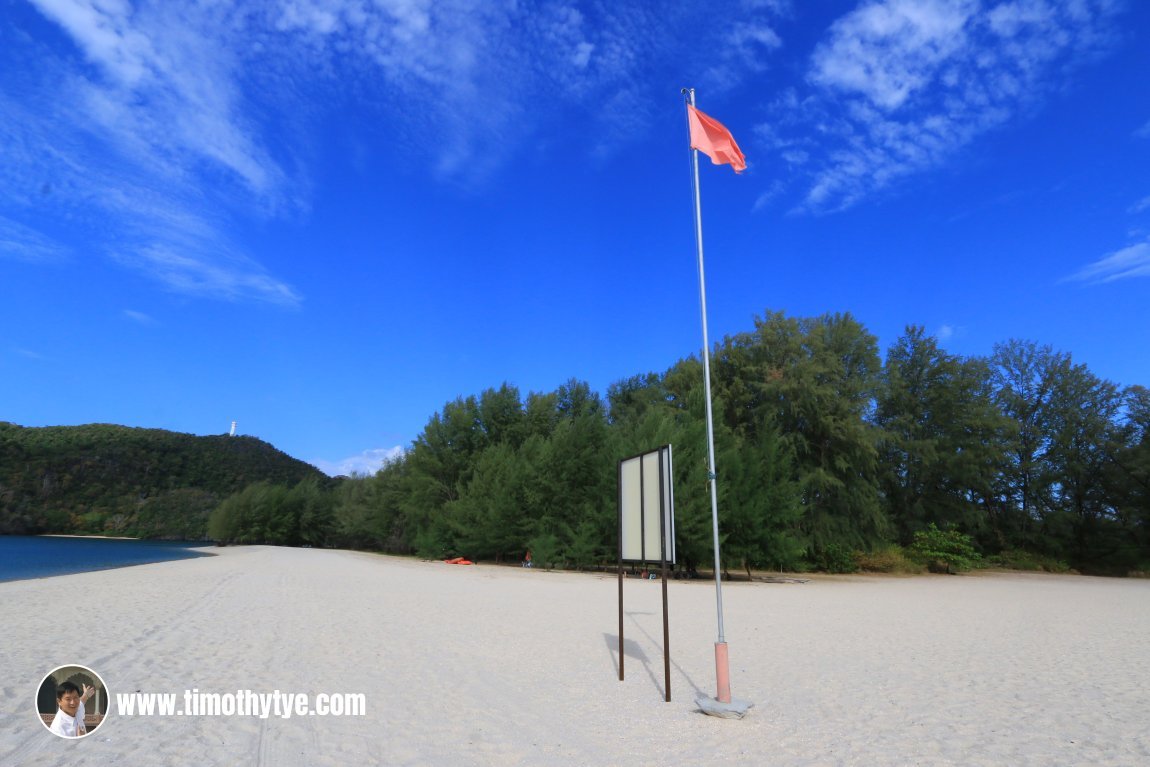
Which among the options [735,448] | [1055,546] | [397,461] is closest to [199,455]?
[397,461]

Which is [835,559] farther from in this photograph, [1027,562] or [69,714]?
[69,714]

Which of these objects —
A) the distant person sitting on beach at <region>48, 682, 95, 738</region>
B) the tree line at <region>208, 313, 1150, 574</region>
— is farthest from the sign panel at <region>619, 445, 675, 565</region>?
the tree line at <region>208, 313, 1150, 574</region>

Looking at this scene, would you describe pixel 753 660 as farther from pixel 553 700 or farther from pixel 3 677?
pixel 3 677

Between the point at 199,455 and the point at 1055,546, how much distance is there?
152 metres

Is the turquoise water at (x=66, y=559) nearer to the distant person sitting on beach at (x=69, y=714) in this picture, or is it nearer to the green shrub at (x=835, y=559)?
the distant person sitting on beach at (x=69, y=714)

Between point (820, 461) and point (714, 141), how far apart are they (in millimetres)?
33069

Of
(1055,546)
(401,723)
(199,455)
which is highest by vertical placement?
(199,455)

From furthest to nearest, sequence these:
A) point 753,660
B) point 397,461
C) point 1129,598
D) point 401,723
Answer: point 397,461
point 1129,598
point 753,660
point 401,723

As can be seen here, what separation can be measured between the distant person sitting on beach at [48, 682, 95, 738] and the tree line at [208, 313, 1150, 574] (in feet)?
85.4

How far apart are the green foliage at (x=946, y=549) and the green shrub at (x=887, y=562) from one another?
84 cm

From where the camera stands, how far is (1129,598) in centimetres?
2459

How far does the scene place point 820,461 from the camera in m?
38.4

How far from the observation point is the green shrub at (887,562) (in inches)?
1523

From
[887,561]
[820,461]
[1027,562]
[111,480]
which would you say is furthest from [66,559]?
[111,480]
